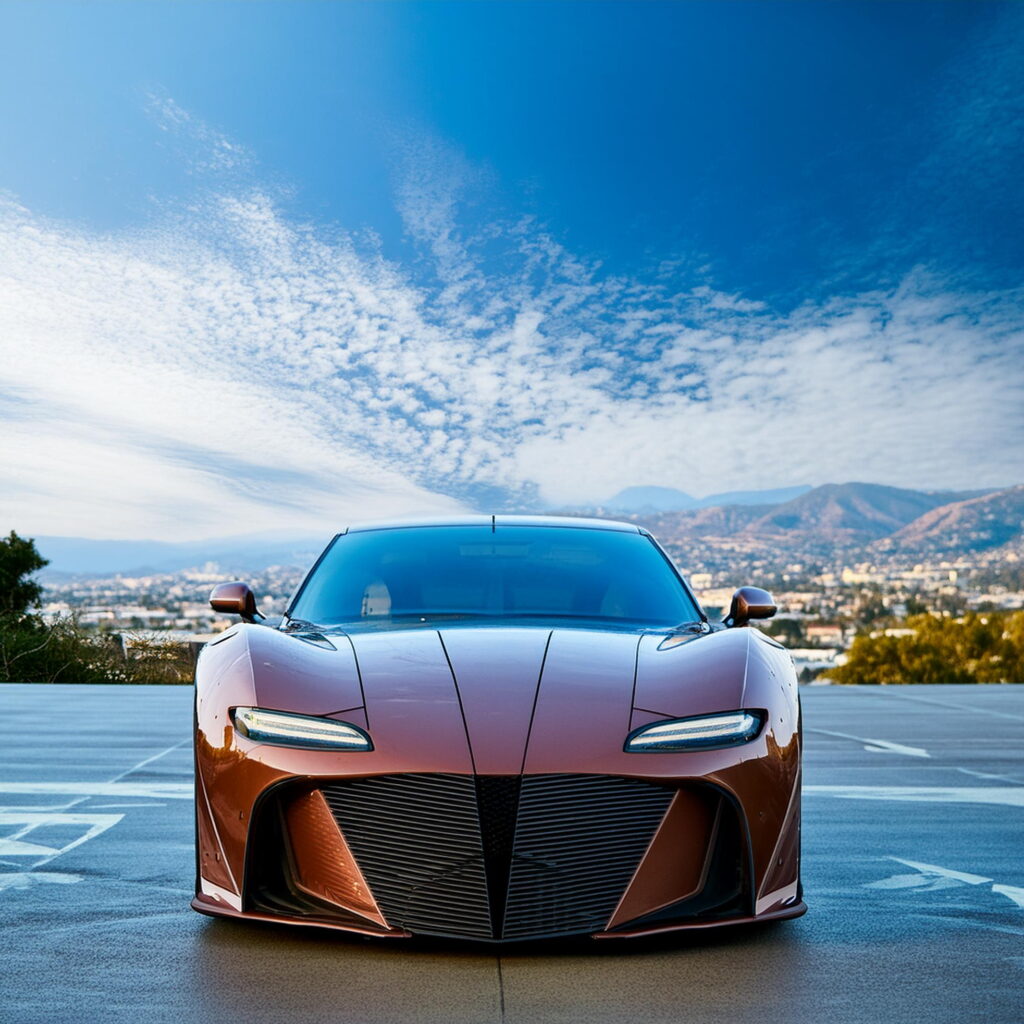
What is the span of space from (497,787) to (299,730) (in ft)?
1.91

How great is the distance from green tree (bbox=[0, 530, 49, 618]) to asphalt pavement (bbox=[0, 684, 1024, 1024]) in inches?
812

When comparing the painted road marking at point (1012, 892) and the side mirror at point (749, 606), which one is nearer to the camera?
the painted road marking at point (1012, 892)

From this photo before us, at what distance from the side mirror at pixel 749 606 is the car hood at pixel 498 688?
0.73 m

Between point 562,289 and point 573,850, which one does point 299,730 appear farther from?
point 562,289

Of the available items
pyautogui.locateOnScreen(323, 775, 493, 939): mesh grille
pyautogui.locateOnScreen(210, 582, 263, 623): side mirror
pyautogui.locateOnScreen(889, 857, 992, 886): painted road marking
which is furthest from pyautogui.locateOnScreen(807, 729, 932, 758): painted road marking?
pyautogui.locateOnScreen(323, 775, 493, 939): mesh grille

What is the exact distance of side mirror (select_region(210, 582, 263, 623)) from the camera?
4660mm

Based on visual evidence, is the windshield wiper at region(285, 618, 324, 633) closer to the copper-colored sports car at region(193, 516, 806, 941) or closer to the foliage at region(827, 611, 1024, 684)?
the copper-colored sports car at region(193, 516, 806, 941)

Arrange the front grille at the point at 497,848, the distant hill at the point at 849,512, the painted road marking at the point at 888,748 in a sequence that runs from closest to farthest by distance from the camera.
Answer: the front grille at the point at 497,848 → the painted road marking at the point at 888,748 → the distant hill at the point at 849,512

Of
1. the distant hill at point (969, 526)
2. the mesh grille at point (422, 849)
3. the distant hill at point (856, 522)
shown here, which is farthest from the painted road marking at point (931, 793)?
the distant hill at point (969, 526)

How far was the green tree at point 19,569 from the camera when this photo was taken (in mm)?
25203

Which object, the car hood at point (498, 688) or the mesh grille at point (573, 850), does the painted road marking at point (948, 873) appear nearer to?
the car hood at point (498, 688)

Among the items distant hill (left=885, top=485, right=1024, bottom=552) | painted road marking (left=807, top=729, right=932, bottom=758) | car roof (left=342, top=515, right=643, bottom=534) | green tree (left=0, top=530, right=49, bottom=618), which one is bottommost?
painted road marking (left=807, top=729, right=932, bottom=758)

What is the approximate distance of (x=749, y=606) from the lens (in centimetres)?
468

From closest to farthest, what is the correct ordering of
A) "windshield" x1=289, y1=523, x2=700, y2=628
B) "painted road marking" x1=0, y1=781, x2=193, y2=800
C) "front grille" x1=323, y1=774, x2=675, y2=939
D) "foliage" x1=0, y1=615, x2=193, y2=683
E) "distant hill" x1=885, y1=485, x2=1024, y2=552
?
"front grille" x1=323, y1=774, x2=675, y2=939, "windshield" x1=289, y1=523, x2=700, y2=628, "painted road marking" x1=0, y1=781, x2=193, y2=800, "foliage" x1=0, y1=615, x2=193, y2=683, "distant hill" x1=885, y1=485, x2=1024, y2=552
